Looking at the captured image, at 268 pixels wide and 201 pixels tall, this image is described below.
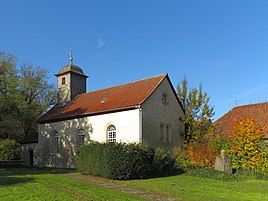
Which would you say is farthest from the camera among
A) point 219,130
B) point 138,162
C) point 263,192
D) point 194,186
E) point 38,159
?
point 38,159

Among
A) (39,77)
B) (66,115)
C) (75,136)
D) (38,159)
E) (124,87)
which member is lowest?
(38,159)

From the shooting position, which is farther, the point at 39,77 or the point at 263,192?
the point at 39,77

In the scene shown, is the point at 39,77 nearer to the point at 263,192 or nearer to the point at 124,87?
the point at 124,87

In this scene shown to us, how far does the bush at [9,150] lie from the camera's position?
1272 inches

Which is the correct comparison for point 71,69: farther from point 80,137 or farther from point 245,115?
point 245,115

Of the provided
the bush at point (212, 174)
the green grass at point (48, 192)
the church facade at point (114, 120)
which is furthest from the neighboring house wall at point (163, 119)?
the green grass at point (48, 192)

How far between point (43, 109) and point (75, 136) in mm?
13699

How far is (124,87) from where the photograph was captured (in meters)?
28.1

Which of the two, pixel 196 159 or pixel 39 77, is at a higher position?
pixel 39 77

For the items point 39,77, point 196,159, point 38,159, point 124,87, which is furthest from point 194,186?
point 39,77

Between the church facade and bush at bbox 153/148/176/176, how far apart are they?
3.17 meters

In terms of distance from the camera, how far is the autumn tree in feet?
64.3

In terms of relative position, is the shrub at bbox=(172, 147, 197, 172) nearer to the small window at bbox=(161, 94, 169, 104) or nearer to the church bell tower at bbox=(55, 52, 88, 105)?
the small window at bbox=(161, 94, 169, 104)

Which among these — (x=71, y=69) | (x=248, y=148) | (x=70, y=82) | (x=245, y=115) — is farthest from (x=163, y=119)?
(x=71, y=69)
